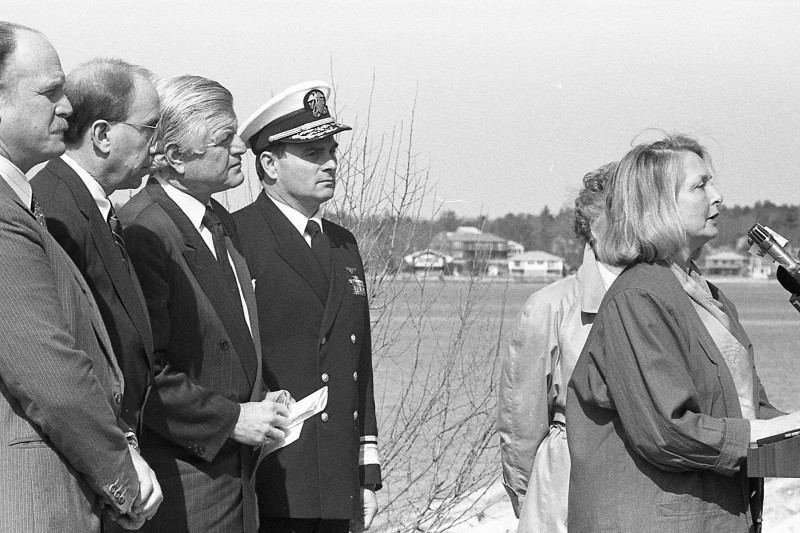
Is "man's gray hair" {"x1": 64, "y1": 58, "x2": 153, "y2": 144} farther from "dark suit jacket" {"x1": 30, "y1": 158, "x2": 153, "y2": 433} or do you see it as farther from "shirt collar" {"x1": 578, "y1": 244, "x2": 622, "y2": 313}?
"shirt collar" {"x1": 578, "y1": 244, "x2": 622, "y2": 313}

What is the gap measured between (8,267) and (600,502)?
173 centimetres

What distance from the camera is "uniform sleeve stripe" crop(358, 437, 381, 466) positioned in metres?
4.10

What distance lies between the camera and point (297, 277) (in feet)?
13.0

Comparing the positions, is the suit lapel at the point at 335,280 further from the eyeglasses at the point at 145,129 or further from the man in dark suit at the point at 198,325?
the eyeglasses at the point at 145,129

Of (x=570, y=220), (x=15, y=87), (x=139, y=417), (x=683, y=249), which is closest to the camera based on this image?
(x=15, y=87)

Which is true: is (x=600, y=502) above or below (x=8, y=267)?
below

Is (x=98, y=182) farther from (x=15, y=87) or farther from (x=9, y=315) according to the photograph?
(x=9, y=315)

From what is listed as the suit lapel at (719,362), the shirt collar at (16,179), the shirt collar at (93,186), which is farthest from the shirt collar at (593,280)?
the shirt collar at (16,179)

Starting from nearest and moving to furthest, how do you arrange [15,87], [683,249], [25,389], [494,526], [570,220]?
1. [25,389]
2. [15,87]
3. [683,249]
4. [570,220]
5. [494,526]

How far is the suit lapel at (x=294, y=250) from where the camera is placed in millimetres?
3979

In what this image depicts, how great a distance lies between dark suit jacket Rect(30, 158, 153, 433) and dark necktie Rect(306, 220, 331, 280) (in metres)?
1.11

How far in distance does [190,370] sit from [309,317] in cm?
63

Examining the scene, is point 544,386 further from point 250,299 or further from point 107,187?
point 107,187

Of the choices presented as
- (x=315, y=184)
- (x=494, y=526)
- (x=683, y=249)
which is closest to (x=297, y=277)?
(x=315, y=184)
